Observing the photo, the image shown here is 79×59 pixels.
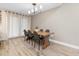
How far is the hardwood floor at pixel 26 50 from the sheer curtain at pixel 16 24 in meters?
0.11

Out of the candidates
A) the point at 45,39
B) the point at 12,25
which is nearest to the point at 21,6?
the point at 12,25

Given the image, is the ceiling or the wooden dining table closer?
the ceiling

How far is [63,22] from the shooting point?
156 centimetres

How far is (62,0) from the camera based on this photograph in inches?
57.0

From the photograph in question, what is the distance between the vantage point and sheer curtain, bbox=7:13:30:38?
1557 millimetres

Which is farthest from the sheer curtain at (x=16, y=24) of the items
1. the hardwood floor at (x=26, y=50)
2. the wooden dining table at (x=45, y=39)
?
the wooden dining table at (x=45, y=39)

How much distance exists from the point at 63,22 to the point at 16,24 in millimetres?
785

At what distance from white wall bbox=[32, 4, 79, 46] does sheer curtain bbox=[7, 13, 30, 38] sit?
15 cm

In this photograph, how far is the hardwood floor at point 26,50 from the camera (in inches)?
59.6

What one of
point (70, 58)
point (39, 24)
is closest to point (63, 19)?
point (39, 24)

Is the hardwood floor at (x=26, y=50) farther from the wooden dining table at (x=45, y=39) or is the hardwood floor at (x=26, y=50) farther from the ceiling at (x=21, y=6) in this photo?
the ceiling at (x=21, y=6)

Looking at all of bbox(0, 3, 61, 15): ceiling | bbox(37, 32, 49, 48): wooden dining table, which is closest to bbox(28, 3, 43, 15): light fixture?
bbox(0, 3, 61, 15): ceiling

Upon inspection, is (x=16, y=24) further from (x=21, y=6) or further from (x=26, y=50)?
(x=26, y=50)

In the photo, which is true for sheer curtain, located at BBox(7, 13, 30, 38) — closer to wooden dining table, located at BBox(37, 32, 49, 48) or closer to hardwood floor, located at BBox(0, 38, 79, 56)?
hardwood floor, located at BBox(0, 38, 79, 56)
